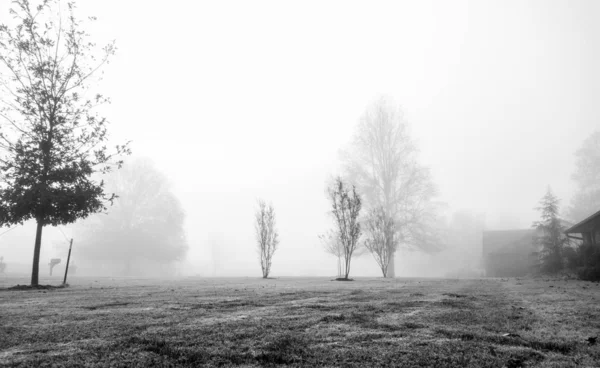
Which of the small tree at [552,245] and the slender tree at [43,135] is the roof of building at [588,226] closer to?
the small tree at [552,245]

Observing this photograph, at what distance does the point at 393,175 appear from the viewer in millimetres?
34719

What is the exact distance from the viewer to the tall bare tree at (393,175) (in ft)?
109

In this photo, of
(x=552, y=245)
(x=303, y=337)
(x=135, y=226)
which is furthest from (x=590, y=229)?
(x=135, y=226)

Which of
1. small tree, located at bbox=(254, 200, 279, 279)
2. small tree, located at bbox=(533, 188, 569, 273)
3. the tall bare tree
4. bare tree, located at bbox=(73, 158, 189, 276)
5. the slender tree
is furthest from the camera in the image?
bare tree, located at bbox=(73, 158, 189, 276)

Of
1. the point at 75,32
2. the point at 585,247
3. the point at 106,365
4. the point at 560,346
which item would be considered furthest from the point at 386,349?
the point at 585,247

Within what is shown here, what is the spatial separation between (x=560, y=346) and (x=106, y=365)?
4205 millimetres

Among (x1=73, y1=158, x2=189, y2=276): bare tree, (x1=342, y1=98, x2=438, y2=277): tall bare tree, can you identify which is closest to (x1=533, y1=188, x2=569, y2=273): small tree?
Answer: (x1=342, y1=98, x2=438, y2=277): tall bare tree

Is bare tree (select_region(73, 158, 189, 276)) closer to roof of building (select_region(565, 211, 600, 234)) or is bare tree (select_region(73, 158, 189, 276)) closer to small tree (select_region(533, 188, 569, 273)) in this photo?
small tree (select_region(533, 188, 569, 273))

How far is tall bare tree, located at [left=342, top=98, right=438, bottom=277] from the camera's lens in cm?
3312

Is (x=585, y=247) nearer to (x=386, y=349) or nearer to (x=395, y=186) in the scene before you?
(x=395, y=186)

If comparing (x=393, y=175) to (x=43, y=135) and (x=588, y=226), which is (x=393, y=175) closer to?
(x=588, y=226)

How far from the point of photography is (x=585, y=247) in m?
21.1

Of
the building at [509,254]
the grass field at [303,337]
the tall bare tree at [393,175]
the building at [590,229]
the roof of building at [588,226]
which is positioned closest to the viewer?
the grass field at [303,337]

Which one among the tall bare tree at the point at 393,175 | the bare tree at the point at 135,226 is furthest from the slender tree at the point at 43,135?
the bare tree at the point at 135,226
